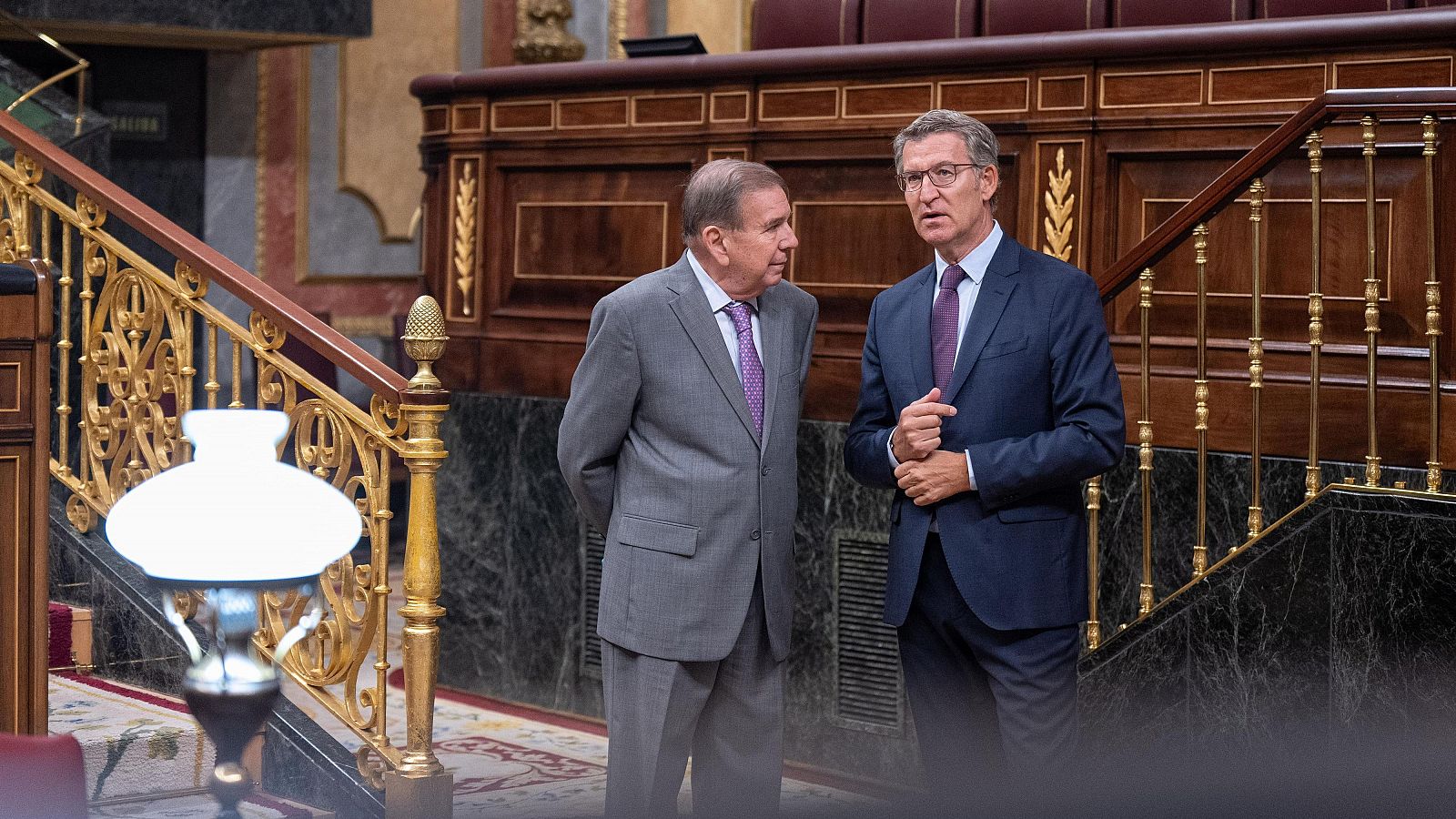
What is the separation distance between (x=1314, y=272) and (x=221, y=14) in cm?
552


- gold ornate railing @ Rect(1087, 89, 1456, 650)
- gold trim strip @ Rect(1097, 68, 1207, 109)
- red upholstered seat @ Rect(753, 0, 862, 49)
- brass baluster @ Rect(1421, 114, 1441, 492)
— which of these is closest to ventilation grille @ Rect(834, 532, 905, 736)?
gold ornate railing @ Rect(1087, 89, 1456, 650)

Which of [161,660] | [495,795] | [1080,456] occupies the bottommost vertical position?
[495,795]

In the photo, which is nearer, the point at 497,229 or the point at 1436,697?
the point at 1436,697

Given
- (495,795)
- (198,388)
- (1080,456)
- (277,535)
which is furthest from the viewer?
(198,388)

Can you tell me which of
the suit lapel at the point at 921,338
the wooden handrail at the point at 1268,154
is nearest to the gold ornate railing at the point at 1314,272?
the wooden handrail at the point at 1268,154

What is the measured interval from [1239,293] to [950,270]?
1596 mm

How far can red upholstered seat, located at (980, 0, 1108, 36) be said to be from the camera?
17.7 feet

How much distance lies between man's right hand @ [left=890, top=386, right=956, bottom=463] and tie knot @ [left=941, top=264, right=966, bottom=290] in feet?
0.69

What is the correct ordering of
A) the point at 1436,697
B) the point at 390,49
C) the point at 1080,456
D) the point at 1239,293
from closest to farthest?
the point at 1080,456, the point at 1436,697, the point at 1239,293, the point at 390,49

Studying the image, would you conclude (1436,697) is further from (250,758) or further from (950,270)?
(250,758)

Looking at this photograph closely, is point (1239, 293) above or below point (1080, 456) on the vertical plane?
Result: above

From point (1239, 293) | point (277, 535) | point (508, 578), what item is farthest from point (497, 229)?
point (277, 535)

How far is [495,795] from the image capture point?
468 centimetres

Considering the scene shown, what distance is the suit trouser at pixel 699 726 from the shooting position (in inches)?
119
